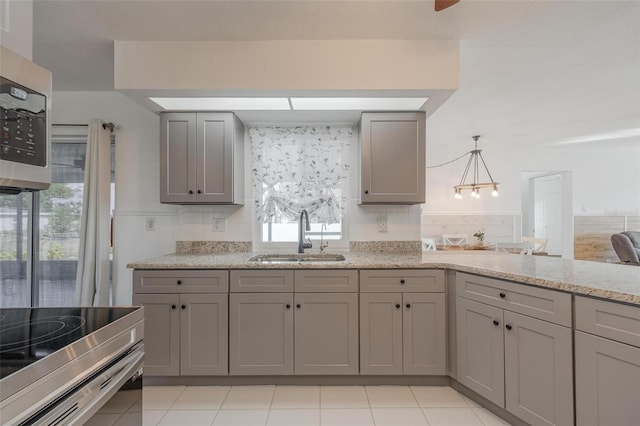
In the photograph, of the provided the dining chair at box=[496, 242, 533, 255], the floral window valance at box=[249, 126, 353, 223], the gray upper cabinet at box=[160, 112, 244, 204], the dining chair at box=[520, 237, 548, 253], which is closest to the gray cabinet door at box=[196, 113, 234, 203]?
the gray upper cabinet at box=[160, 112, 244, 204]

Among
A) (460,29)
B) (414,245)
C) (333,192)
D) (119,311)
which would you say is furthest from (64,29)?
(414,245)

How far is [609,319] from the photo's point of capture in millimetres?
1296

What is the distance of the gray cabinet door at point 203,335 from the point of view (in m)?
2.10

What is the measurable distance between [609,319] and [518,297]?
395mm

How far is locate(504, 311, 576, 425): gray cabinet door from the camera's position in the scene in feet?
4.80

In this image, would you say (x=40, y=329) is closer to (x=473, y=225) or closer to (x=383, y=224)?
(x=383, y=224)

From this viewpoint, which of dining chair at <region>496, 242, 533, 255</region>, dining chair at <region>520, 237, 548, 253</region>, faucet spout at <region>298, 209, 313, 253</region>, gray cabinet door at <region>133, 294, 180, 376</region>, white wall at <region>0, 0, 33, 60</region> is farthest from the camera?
dining chair at <region>520, 237, 548, 253</region>

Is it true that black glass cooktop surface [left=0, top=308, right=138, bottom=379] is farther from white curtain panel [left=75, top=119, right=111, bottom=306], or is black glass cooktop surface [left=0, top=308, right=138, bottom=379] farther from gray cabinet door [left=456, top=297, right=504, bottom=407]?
gray cabinet door [left=456, top=297, right=504, bottom=407]

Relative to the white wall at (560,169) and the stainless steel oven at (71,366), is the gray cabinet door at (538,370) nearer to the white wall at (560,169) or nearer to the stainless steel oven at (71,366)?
the stainless steel oven at (71,366)

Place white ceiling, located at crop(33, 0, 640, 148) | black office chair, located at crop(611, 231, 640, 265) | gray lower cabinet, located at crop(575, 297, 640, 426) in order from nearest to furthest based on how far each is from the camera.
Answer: gray lower cabinet, located at crop(575, 297, 640, 426), white ceiling, located at crop(33, 0, 640, 148), black office chair, located at crop(611, 231, 640, 265)

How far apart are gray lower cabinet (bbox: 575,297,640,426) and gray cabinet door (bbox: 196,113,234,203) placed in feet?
7.62

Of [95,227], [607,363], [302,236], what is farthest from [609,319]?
[95,227]

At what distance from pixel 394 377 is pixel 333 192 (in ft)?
5.11

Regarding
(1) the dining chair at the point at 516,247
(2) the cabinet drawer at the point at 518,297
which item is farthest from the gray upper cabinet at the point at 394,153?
(1) the dining chair at the point at 516,247
